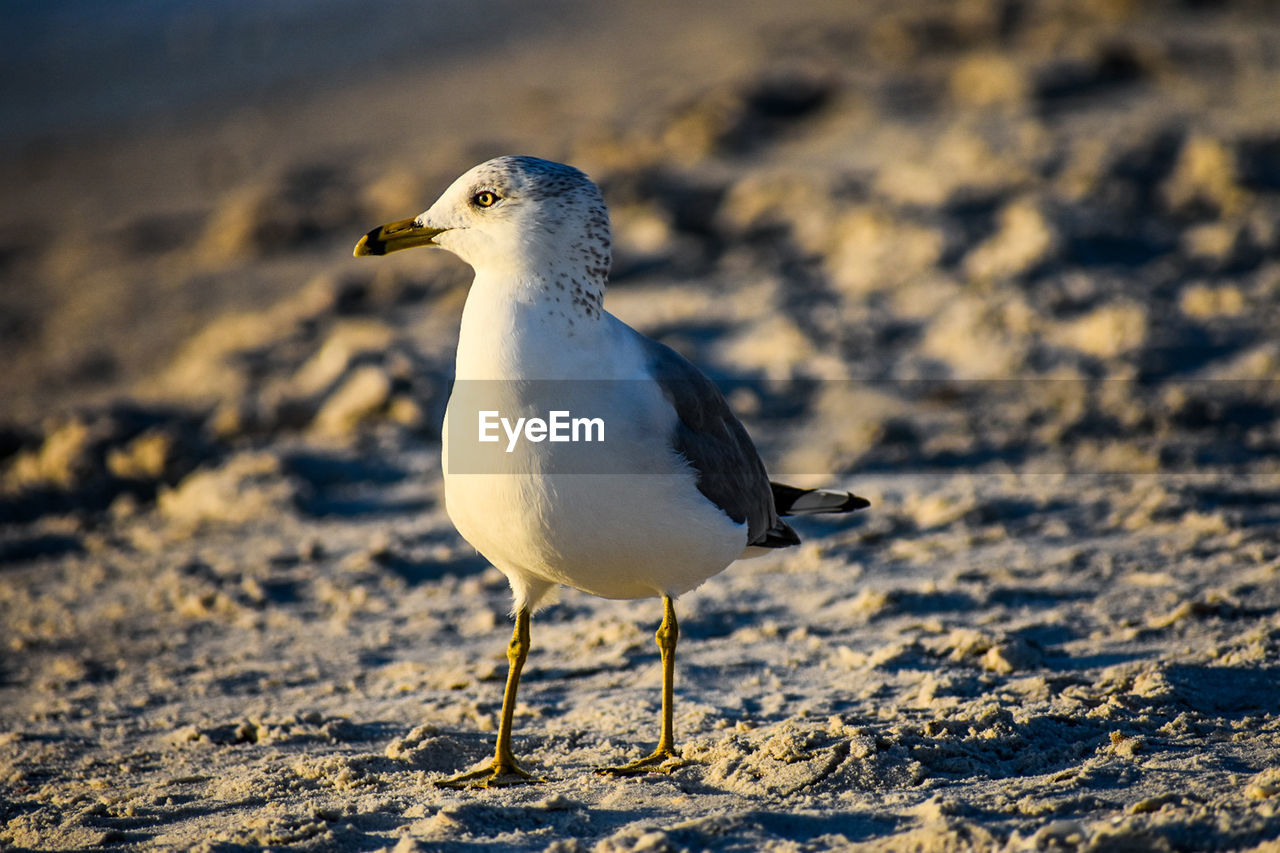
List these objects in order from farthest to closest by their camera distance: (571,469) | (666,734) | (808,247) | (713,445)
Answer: (808,247), (713,445), (666,734), (571,469)

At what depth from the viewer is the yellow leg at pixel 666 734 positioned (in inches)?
153

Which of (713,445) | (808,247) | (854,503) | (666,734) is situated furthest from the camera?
(808,247)

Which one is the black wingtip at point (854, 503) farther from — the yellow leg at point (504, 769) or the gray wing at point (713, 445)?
the yellow leg at point (504, 769)

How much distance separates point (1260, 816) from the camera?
3.06 m

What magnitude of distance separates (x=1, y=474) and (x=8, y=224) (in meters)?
7.22

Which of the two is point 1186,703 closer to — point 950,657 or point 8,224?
point 950,657

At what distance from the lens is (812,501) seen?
4.99 meters

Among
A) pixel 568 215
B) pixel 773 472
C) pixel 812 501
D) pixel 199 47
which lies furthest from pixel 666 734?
pixel 199 47

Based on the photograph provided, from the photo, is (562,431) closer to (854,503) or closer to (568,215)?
(568,215)

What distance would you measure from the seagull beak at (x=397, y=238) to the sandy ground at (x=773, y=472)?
157 cm

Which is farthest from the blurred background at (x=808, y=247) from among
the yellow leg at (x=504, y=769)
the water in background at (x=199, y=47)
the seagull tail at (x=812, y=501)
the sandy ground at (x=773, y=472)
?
the yellow leg at (x=504, y=769)

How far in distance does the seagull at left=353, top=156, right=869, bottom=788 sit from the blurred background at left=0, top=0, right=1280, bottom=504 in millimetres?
3204

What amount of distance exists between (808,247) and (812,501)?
16.2 feet

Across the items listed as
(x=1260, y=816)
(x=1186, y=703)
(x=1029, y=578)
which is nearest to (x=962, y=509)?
(x=1029, y=578)
